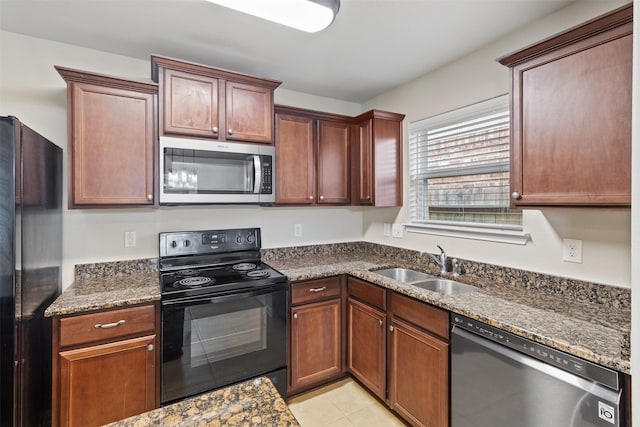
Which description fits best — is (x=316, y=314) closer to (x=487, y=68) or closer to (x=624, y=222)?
(x=624, y=222)

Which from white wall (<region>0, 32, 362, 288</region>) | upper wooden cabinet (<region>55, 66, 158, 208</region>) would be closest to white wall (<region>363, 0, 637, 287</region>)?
white wall (<region>0, 32, 362, 288</region>)

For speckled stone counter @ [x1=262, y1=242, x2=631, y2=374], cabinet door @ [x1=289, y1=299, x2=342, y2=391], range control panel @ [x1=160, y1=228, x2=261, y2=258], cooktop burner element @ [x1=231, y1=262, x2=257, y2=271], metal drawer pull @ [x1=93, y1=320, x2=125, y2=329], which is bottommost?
cabinet door @ [x1=289, y1=299, x2=342, y2=391]

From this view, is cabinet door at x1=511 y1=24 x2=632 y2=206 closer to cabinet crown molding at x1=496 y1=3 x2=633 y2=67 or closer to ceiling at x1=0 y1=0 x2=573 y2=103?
cabinet crown molding at x1=496 y1=3 x2=633 y2=67

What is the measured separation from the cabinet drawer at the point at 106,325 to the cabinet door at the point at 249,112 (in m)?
1.25

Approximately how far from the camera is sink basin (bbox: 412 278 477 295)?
208cm

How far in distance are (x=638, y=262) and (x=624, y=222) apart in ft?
3.77

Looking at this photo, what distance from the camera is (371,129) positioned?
276 cm

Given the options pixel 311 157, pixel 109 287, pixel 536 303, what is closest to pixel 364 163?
pixel 311 157

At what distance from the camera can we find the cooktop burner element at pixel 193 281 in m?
2.02

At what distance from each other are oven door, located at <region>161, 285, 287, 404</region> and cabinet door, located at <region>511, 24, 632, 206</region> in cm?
162

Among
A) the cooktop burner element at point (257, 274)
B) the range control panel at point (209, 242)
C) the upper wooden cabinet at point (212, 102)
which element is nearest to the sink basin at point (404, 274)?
the cooktop burner element at point (257, 274)

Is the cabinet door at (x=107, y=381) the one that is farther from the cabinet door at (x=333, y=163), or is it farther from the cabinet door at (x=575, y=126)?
the cabinet door at (x=575, y=126)

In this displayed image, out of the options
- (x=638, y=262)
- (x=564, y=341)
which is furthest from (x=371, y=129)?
(x=638, y=262)

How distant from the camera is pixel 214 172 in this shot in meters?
2.28
